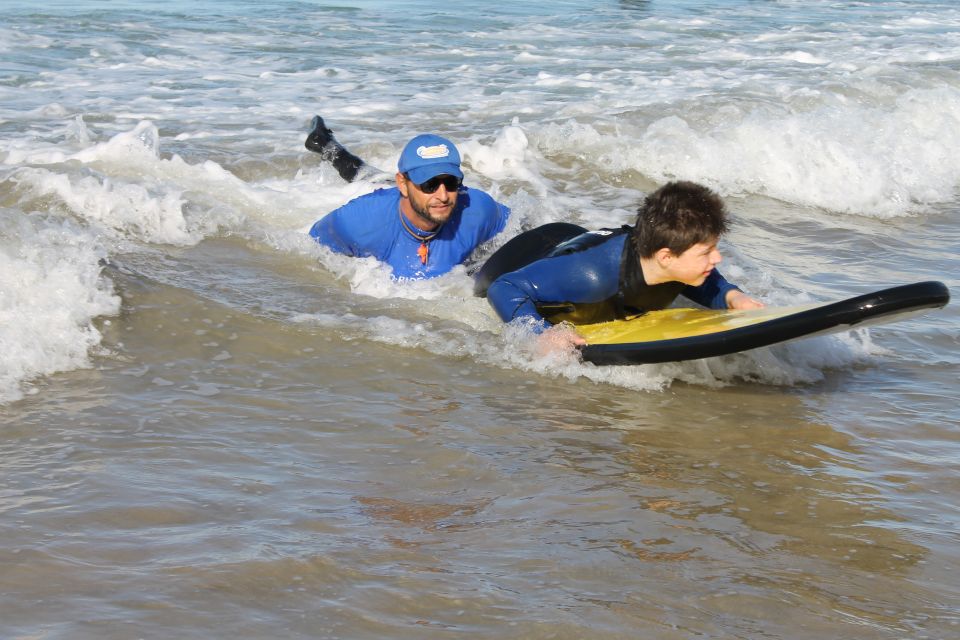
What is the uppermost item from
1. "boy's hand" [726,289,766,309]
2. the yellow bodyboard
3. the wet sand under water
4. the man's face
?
the man's face

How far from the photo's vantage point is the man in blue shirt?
215 inches

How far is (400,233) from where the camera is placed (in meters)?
5.79

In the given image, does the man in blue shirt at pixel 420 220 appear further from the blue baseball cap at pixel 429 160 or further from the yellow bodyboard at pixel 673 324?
the yellow bodyboard at pixel 673 324

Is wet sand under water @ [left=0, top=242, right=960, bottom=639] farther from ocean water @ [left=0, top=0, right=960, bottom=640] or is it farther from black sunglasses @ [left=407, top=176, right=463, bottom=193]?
black sunglasses @ [left=407, top=176, right=463, bottom=193]

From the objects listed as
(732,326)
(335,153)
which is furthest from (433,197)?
(335,153)

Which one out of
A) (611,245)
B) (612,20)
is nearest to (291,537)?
(611,245)

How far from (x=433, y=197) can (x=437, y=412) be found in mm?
1609

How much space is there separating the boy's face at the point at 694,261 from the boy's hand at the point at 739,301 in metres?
0.49

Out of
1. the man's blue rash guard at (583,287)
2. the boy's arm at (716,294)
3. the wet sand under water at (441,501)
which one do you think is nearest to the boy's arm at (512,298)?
the man's blue rash guard at (583,287)

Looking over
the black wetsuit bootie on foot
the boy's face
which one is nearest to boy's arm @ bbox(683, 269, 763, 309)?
the boy's face

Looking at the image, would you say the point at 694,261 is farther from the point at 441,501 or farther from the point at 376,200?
the point at 376,200

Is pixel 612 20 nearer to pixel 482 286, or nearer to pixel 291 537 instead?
pixel 482 286

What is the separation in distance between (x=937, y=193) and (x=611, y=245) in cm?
528

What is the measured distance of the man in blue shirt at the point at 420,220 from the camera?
5465mm
